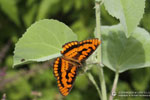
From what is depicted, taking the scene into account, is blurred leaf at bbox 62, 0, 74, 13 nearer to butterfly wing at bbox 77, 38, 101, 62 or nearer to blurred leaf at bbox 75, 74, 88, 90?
blurred leaf at bbox 75, 74, 88, 90

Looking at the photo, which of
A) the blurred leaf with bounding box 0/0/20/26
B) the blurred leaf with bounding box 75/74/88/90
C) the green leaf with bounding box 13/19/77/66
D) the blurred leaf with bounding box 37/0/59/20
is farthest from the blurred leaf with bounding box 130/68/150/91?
the green leaf with bounding box 13/19/77/66

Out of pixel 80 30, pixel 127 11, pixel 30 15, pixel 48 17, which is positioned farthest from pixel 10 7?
pixel 127 11

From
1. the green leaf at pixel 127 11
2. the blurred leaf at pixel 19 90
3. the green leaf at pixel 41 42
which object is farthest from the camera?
the blurred leaf at pixel 19 90

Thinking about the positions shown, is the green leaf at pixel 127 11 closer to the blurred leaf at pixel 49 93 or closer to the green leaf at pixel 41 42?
the green leaf at pixel 41 42

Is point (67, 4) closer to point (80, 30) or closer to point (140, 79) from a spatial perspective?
point (80, 30)

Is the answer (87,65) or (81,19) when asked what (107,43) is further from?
(81,19)

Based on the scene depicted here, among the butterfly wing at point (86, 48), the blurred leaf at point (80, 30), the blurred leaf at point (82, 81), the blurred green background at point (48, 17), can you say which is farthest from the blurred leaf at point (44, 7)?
the butterfly wing at point (86, 48)
